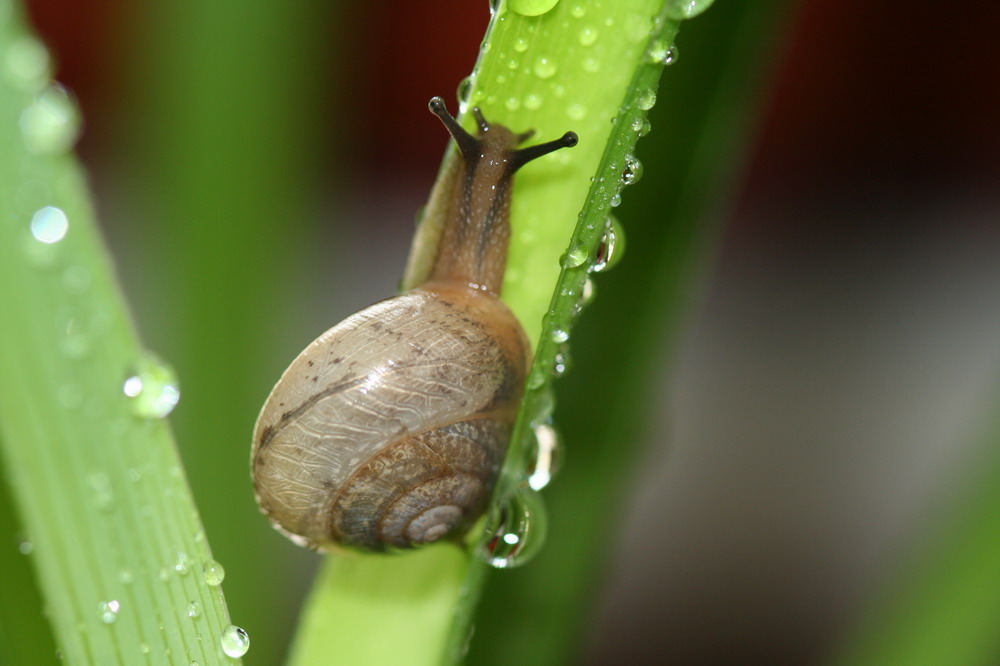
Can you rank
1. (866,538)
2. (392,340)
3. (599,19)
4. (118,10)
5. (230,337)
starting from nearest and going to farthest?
(599,19)
(392,340)
(230,337)
(118,10)
(866,538)

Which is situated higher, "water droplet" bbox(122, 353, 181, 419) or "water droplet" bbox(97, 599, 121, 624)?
"water droplet" bbox(122, 353, 181, 419)

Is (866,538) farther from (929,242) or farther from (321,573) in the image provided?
(321,573)

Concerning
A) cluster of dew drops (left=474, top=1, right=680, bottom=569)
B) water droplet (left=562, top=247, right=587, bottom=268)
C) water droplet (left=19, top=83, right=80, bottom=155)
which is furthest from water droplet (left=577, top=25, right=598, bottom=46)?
water droplet (left=19, top=83, right=80, bottom=155)

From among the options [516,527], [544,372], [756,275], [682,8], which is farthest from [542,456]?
[756,275]

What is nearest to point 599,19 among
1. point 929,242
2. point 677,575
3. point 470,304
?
point 470,304

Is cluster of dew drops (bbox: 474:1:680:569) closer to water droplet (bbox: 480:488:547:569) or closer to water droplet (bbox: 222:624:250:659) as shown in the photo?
water droplet (bbox: 480:488:547:569)

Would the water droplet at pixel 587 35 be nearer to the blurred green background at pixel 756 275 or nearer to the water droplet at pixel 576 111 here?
the water droplet at pixel 576 111

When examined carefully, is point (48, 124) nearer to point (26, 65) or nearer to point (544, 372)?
point (26, 65)
